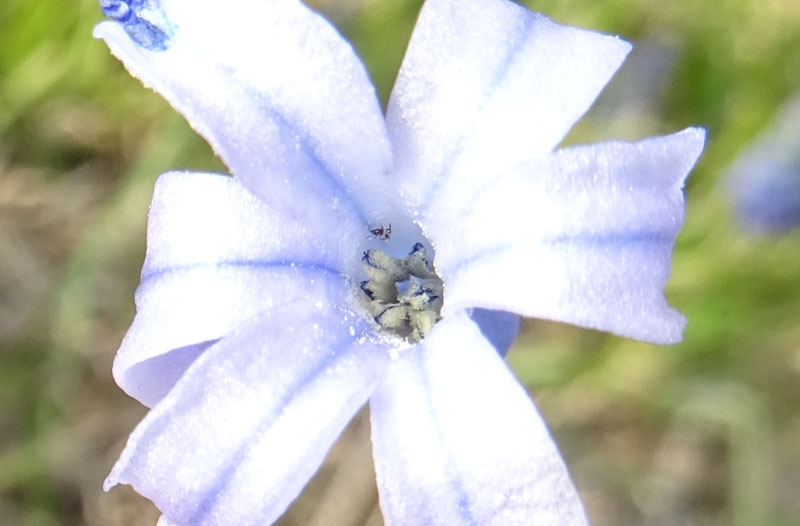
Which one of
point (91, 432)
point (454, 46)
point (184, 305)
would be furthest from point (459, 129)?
point (91, 432)

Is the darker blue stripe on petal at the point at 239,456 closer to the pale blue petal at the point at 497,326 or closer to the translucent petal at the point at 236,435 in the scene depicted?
the translucent petal at the point at 236,435

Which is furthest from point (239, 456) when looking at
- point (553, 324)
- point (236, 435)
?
point (553, 324)

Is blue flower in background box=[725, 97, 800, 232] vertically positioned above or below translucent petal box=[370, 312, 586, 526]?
above

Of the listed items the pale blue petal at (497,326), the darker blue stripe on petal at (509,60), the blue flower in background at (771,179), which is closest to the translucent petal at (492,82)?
the darker blue stripe on petal at (509,60)

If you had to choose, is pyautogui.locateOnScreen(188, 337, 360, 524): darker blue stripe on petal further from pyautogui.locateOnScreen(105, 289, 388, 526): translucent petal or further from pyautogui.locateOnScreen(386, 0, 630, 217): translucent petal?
pyautogui.locateOnScreen(386, 0, 630, 217): translucent petal

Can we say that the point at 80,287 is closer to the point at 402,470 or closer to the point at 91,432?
the point at 91,432

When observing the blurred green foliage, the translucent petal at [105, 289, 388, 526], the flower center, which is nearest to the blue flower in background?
the blurred green foliage
